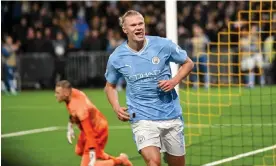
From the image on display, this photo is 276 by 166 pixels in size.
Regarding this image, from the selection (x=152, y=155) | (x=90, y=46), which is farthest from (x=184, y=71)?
(x=90, y=46)

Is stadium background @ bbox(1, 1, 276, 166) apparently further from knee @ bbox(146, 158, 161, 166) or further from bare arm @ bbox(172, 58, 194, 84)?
knee @ bbox(146, 158, 161, 166)

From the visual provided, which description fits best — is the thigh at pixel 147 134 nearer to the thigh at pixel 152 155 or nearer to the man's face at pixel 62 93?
the thigh at pixel 152 155

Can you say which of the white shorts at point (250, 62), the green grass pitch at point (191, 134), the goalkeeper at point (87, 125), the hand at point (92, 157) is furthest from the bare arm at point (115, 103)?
the white shorts at point (250, 62)

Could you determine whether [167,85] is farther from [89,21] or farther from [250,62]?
[89,21]

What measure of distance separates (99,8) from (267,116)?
16114 mm

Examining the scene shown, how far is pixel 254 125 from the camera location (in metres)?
18.7

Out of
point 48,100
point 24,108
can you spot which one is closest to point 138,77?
Answer: point 24,108

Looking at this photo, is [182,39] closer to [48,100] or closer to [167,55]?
[48,100]

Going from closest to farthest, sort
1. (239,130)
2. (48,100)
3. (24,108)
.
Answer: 1. (239,130)
2. (24,108)
3. (48,100)

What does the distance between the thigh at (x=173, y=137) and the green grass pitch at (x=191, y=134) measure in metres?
3.80

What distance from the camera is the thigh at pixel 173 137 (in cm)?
984

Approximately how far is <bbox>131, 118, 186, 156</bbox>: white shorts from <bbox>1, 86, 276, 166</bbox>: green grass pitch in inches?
150

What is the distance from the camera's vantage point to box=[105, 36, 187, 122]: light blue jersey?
974 cm

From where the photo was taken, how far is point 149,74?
9.72 metres
